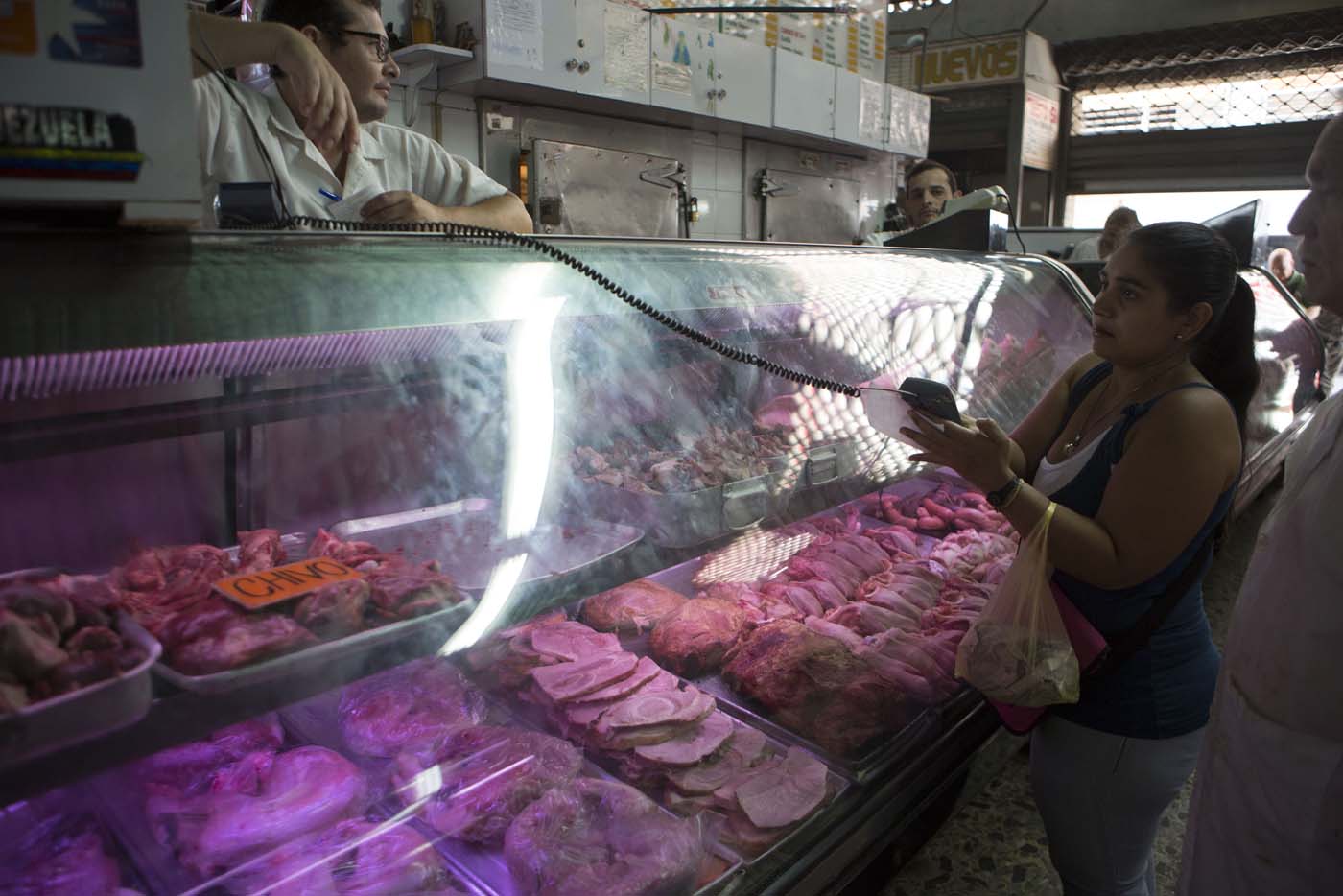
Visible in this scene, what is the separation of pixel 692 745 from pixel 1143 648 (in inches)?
39.0

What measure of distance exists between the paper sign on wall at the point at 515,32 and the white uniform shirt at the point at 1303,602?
4.62 metres

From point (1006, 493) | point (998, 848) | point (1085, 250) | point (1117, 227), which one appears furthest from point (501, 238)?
point (1085, 250)

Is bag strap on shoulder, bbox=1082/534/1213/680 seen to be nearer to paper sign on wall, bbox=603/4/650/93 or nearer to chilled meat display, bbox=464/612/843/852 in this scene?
chilled meat display, bbox=464/612/843/852

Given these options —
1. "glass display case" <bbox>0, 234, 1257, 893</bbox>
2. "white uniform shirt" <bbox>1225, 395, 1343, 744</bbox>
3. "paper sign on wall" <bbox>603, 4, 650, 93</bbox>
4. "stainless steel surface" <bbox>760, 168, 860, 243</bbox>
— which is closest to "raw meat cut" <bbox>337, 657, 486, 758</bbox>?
"glass display case" <bbox>0, 234, 1257, 893</bbox>

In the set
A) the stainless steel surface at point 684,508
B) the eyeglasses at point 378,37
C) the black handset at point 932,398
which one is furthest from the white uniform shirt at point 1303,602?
the eyeglasses at point 378,37

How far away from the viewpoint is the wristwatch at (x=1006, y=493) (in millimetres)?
1716

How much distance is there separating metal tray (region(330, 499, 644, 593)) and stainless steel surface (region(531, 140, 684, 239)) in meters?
4.21

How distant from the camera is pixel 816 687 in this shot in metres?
1.84

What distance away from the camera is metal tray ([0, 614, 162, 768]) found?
2.83 feet

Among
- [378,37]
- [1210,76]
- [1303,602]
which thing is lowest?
[1303,602]

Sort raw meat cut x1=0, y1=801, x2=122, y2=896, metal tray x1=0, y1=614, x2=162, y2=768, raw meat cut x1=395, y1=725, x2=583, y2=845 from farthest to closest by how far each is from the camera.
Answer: raw meat cut x1=395, y1=725, x2=583, y2=845 < raw meat cut x1=0, y1=801, x2=122, y2=896 < metal tray x1=0, y1=614, x2=162, y2=768

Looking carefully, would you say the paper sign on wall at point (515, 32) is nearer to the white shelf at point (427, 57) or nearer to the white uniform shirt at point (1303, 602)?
the white shelf at point (427, 57)

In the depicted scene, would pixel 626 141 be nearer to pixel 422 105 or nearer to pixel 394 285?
pixel 422 105

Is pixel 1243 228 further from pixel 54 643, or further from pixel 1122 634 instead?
pixel 54 643
